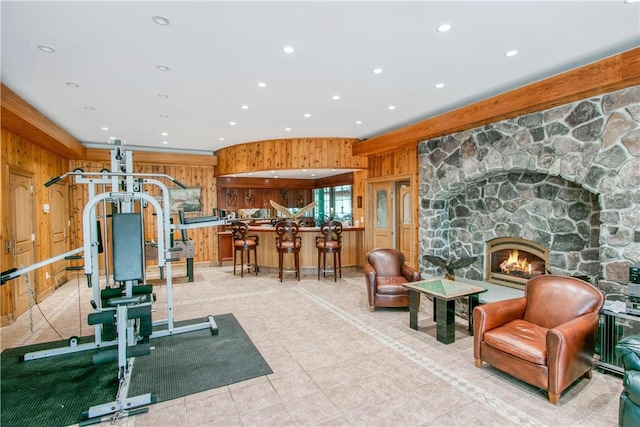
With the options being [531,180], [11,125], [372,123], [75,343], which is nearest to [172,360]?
[75,343]

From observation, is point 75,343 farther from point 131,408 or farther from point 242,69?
point 242,69

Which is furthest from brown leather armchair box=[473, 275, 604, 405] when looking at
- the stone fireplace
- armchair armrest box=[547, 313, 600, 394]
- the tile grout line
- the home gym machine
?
the home gym machine

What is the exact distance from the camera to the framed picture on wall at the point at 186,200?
336 inches

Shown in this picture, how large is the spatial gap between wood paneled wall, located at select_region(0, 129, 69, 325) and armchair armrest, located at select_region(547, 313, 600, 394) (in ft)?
21.5

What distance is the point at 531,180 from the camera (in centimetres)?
479

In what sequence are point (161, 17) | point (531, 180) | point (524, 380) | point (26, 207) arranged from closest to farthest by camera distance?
point (161, 17)
point (524, 380)
point (531, 180)
point (26, 207)

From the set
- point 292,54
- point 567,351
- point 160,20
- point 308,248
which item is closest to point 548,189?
point 567,351

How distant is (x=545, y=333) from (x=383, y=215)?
15.3ft

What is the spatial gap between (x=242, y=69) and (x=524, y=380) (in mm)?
4098

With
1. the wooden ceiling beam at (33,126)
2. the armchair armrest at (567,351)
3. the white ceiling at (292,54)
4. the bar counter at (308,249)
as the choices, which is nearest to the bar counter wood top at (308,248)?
the bar counter at (308,249)

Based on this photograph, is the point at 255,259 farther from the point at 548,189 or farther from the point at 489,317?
the point at 548,189

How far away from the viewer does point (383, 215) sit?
748 centimetres

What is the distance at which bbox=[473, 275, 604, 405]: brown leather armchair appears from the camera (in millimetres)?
2561

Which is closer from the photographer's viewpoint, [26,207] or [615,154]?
[615,154]
